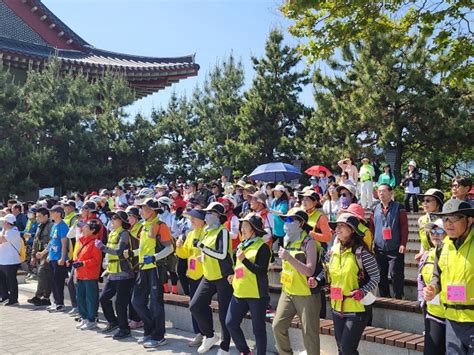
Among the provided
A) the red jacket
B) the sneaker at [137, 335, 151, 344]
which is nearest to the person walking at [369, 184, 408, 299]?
the sneaker at [137, 335, 151, 344]

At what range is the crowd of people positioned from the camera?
15.5 feet

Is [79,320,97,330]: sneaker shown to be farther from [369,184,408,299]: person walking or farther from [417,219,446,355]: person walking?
[417,219,446,355]: person walking

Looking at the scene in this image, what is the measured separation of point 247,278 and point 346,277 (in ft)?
4.59

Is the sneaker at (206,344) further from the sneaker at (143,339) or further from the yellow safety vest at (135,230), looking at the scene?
the yellow safety vest at (135,230)

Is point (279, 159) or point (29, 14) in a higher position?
point (29, 14)

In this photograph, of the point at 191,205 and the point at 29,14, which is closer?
the point at 191,205

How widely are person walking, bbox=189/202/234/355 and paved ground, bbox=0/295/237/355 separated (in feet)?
1.40

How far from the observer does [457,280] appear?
14.3 feet

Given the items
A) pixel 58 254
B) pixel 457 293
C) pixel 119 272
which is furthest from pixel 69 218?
pixel 457 293

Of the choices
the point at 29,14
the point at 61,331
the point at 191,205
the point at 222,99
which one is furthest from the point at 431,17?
the point at 29,14

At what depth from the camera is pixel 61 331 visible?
8625mm

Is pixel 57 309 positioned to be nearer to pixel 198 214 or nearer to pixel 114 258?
pixel 114 258

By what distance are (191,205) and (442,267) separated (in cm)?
705

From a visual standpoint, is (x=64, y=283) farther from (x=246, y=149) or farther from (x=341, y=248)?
(x=246, y=149)
